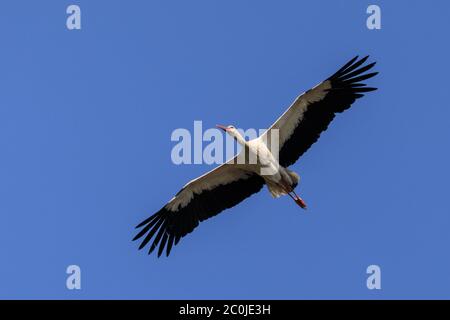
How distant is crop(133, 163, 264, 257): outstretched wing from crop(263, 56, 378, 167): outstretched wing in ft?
3.15

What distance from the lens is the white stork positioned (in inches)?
566

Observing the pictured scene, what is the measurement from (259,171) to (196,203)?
1.27 metres

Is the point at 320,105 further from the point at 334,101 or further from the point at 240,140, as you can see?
the point at 240,140

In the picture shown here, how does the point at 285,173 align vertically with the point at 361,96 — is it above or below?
below

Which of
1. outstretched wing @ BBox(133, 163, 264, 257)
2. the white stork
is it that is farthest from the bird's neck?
outstretched wing @ BBox(133, 163, 264, 257)

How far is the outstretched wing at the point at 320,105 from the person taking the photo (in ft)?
47.1

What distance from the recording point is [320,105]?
47.4 ft

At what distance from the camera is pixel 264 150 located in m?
14.4

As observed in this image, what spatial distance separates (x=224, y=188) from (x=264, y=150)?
118 cm
